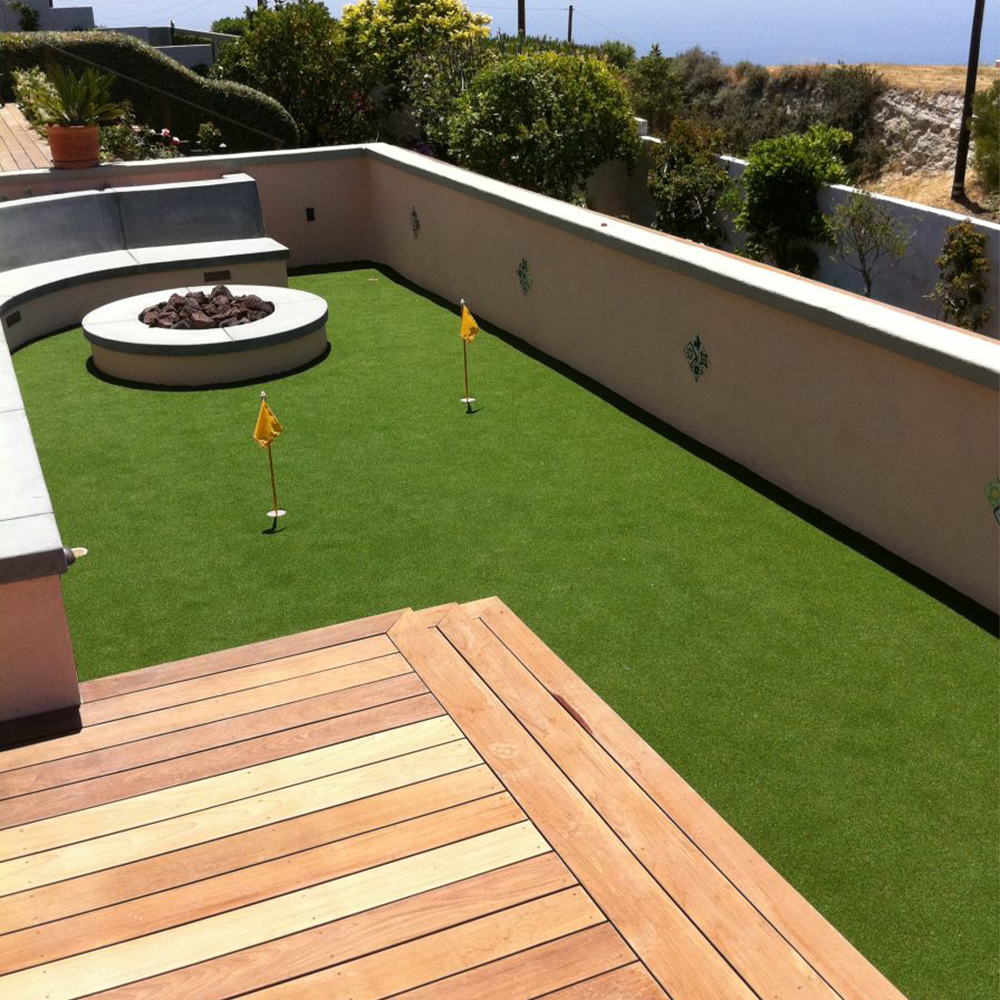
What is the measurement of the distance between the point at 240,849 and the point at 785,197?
57.1 feet

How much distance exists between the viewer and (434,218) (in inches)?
477

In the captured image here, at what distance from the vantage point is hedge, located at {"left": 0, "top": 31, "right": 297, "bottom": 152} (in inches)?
766

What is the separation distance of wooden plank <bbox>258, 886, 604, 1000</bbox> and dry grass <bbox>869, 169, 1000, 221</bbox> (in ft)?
90.9

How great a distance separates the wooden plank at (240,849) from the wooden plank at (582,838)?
156mm

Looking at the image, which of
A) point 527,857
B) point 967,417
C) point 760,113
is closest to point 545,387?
point 967,417

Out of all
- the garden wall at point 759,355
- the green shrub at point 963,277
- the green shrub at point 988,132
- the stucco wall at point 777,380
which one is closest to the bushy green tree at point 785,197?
the green shrub at point 963,277

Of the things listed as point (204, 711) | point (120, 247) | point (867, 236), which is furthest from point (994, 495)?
point (867, 236)

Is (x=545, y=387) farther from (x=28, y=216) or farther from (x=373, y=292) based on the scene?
(x=28, y=216)

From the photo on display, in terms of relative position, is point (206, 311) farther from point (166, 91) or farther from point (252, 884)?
point (166, 91)

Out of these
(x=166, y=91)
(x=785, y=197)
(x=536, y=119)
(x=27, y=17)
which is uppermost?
(x=27, y=17)

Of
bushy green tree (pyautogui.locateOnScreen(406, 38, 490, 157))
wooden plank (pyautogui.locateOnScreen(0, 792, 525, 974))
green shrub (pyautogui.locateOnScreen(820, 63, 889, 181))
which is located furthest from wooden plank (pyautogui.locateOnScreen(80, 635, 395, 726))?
green shrub (pyautogui.locateOnScreen(820, 63, 889, 181))

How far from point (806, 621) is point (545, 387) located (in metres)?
4.06

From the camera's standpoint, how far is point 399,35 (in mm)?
18875

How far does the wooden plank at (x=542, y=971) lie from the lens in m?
2.91
